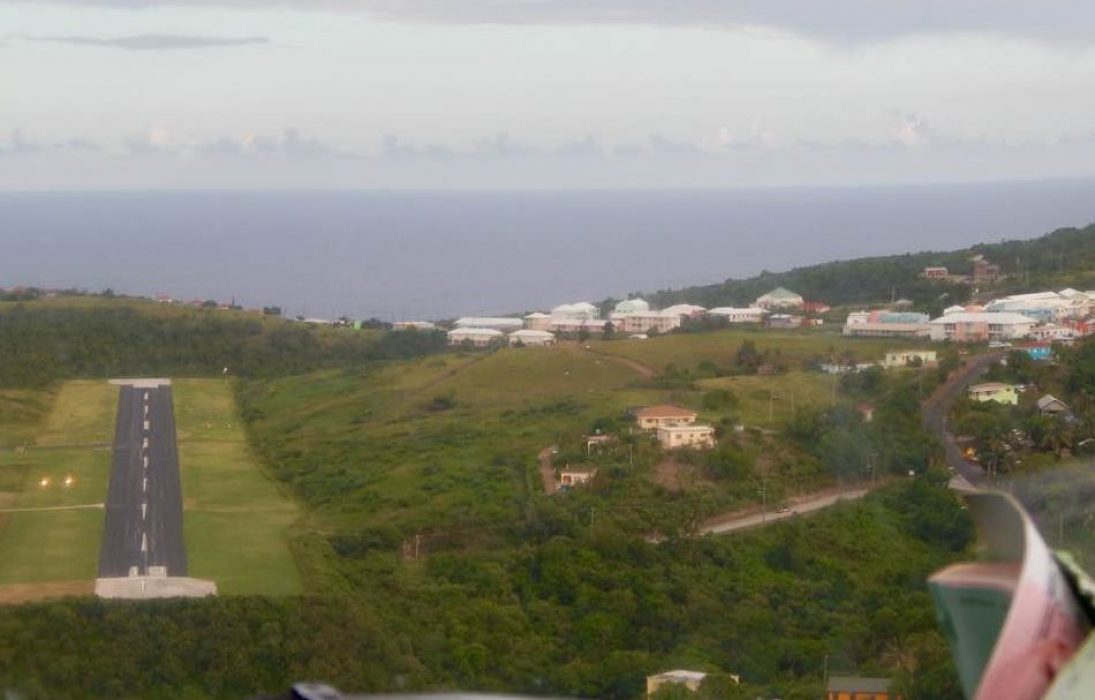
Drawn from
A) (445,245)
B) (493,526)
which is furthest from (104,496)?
(445,245)

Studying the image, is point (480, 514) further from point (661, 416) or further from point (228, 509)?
point (661, 416)

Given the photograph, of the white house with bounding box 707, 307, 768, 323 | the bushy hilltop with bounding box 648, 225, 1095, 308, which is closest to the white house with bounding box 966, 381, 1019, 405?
the white house with bounding box 707, 307, 768, 323

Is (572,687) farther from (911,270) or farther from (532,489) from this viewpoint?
(911,270)

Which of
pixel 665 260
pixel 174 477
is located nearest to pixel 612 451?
pixel 174 477

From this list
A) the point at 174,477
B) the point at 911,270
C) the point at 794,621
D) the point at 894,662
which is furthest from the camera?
the point at 911,270

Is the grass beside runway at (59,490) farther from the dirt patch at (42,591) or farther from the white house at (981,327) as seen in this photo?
the white house at (981,327)
